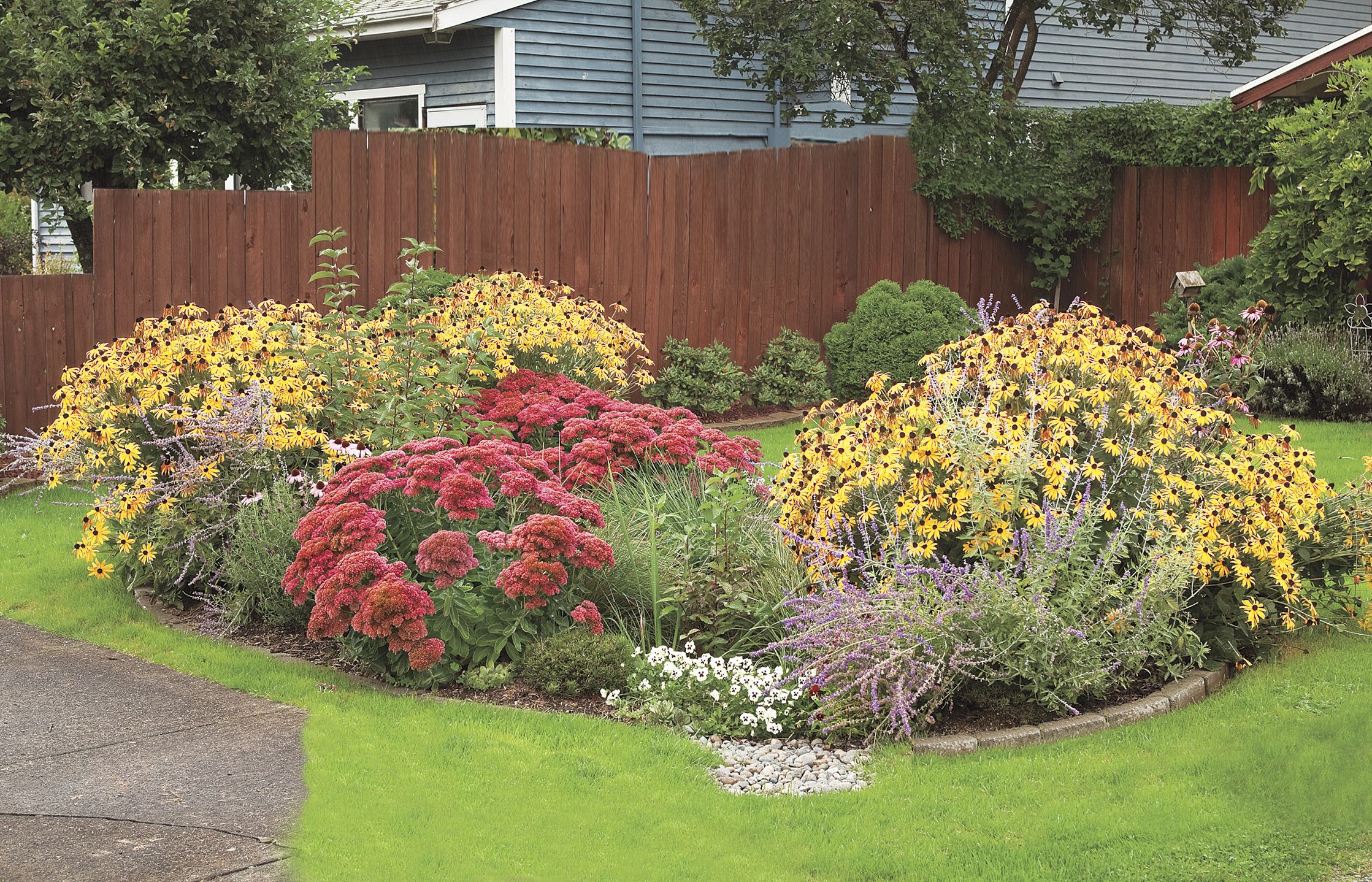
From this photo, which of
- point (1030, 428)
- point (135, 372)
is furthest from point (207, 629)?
point (1030, 428)

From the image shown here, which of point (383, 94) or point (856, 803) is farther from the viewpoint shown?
point (383, 94)

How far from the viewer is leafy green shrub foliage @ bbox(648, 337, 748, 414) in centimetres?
1230

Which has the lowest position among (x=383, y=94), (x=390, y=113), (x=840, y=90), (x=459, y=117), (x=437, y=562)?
(x=437, y=562)

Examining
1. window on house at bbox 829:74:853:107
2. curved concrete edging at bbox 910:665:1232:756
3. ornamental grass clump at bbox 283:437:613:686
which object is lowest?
curved concrete edging at bbox 910:665:1232:756

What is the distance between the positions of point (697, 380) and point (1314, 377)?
5.03 m

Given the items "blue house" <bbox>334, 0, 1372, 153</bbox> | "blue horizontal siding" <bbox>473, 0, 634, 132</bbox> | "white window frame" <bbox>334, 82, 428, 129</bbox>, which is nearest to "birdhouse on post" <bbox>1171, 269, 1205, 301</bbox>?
"blue house" <bbox>334, 0, 1372, 153</bbox>

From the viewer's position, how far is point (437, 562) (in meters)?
5.40

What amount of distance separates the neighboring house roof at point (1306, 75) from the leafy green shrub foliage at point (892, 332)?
3672 millimetres

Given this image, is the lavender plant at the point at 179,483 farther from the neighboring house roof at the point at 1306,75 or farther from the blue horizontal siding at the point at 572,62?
the neighboring house roof at the point at 1306,75

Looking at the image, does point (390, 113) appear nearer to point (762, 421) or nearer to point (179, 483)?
point (762, 421)

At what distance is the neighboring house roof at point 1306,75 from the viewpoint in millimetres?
13051

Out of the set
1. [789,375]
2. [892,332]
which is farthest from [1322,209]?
[789,375]

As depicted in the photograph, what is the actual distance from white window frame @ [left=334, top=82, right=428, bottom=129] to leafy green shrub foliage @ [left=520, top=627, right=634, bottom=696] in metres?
11.9

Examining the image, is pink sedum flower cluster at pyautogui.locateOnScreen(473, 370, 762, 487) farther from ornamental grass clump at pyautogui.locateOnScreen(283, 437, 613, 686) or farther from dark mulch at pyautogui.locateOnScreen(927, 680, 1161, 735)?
dark mulch at pyautogui.locateOnScreen(927, 680, 1161, 735)
